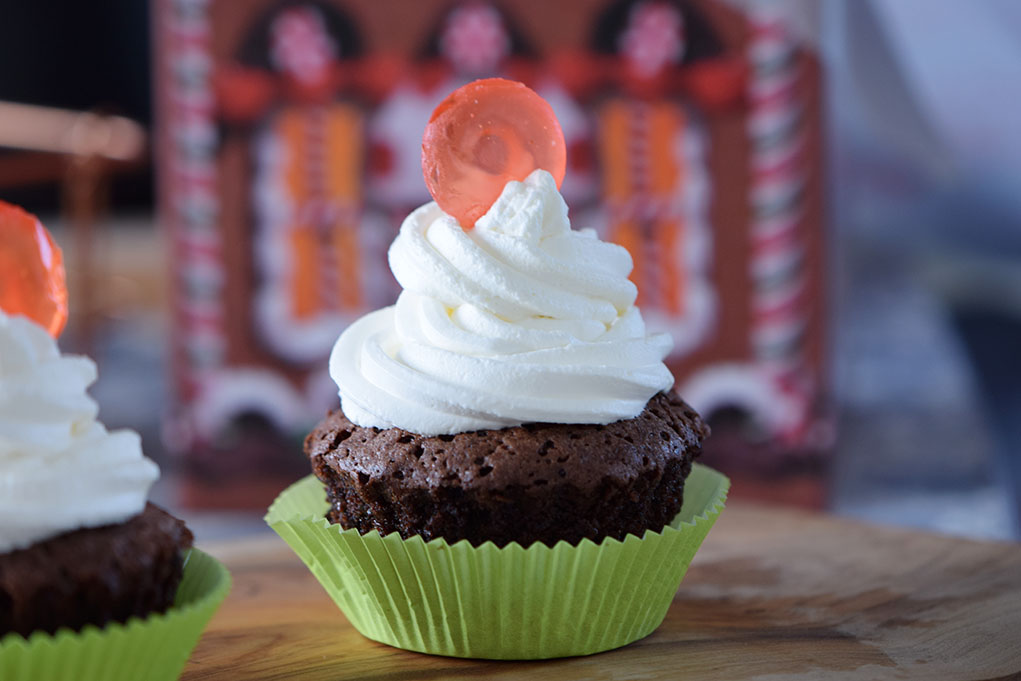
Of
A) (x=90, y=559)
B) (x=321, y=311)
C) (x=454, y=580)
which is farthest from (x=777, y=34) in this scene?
(x=90, y=559)

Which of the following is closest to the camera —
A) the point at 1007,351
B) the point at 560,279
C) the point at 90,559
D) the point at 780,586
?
the point at 90,559

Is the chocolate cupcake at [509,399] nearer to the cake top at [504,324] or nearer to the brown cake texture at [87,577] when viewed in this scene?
the cake top at [504,324]

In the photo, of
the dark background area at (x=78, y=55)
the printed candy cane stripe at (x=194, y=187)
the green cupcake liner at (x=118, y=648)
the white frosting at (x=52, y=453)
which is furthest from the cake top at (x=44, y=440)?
the dark background area at (x=78, y=55)

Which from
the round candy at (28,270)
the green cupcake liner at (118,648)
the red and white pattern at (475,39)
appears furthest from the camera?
the red and white pattern at (475,39)

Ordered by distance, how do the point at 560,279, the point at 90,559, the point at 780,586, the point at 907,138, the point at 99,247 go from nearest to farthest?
the point at 90,559, the point at 560,279, the point at 780,586, the point at 907,138, the point at 99,247

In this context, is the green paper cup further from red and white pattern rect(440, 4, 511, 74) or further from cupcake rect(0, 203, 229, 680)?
red and white pattern rect(440, 4, 511, 74)

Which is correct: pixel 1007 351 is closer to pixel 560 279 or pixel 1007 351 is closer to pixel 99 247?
pixel 560 279
